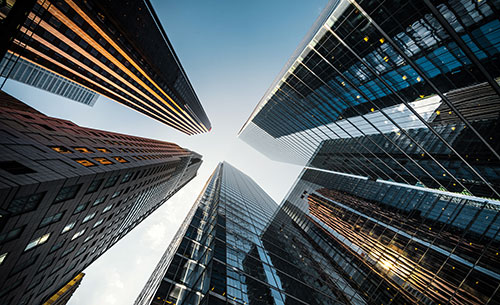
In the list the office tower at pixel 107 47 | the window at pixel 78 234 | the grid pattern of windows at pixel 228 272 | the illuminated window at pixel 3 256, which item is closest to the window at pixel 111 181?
the window at pixel 78 234

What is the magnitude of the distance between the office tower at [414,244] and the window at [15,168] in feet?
102

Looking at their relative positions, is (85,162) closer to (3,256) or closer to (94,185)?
(94,185)

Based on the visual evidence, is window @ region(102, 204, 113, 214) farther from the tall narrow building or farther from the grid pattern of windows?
the grid pattern of windows

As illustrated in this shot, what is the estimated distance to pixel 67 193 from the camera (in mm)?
15547

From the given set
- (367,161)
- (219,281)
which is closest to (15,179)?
(219,281)

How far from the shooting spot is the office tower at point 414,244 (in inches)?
828

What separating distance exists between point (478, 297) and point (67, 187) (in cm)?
3715

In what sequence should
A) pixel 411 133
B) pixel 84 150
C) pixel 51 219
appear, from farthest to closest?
pixel 411 133, pixel 84 150, pixel 51 219

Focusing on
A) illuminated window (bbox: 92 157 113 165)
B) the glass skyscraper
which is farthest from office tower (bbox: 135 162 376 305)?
illuminated window (bbox: 92 157 113 165)

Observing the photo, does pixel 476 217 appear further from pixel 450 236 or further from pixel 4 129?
pixel 4 129

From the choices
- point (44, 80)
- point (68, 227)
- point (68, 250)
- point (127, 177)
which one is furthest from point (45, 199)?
point (44, 80)

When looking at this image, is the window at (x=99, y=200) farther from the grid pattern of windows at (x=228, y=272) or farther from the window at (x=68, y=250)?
the grid pattern of windows at (x=228, y=272)

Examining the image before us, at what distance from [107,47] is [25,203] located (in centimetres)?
4429

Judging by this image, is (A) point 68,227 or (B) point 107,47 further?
(B) point 107,47
